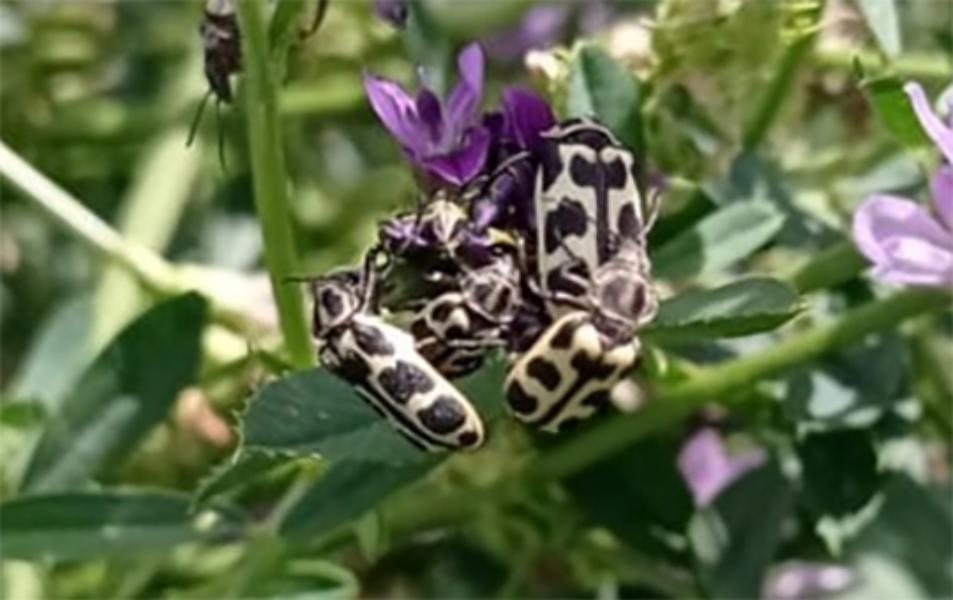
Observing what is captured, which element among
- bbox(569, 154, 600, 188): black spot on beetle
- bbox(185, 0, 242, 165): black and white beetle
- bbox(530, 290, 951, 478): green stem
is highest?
bbox(185, 0, 242, 165): black and white beetle

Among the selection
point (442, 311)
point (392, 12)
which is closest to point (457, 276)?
point (442, 311)

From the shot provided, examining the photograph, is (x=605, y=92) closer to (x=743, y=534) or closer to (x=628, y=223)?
(x=628, y=223)

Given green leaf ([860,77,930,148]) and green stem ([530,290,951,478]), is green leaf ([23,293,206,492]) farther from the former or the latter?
green leaf ([860,77,930,148])

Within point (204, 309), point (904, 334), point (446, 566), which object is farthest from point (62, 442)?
point (904, 334)

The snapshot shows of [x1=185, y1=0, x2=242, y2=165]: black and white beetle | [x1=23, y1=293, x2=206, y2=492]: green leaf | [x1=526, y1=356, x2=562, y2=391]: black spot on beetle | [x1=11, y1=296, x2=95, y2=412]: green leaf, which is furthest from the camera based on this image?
[x1=11, y1=296, x2=95, y2=412]: green leaf

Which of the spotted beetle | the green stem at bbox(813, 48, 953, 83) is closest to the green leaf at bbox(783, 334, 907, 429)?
the green stem at bbox(813, 48, 953, 83)

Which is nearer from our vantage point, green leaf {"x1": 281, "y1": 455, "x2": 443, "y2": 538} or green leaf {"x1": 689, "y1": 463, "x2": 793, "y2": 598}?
green leaf {"x1": 281, "y1": 455, "x2": 443, "y2": 538}

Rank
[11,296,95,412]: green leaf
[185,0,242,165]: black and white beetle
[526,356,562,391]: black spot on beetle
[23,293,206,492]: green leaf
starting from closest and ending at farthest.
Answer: [526,356,562,391]: black spot on beetle, [185,0,242,165]: black and white beetle, [23,293,206,492]: green leaf, [11,296,95,412]: green leaf
